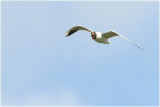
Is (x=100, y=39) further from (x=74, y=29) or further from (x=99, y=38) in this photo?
(x=74, y=29)

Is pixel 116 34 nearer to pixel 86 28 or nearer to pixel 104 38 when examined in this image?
pixel 104 38

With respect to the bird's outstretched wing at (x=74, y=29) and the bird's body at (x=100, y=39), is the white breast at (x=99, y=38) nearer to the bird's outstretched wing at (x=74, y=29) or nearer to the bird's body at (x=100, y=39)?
the bird's body at (x=100, y=39)

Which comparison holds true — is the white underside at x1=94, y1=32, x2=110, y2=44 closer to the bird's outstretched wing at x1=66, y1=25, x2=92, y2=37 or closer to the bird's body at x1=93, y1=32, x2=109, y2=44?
the bird's body at x1=93, y1=32, x2=109, y2=44

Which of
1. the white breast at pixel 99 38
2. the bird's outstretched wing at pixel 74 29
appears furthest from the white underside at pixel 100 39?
the bird's outstretched wing at pixel 74 29

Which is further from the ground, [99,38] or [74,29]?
[74,29]

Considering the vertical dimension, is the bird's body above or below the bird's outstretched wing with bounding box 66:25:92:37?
below

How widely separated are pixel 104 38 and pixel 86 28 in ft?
5.38

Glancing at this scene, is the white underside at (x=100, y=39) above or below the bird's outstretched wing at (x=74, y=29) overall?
below

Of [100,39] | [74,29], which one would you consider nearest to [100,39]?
[100,39]

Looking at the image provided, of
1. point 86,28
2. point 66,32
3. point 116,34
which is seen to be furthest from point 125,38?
point 66,32

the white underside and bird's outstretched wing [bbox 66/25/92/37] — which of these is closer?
the white underside

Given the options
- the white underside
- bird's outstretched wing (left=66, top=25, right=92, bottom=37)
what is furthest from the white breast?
bird's outstretched wing (left=66, top=25, right=92, bottom=37)

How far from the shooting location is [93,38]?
16.0 metres

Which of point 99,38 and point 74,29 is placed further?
point 74,29
